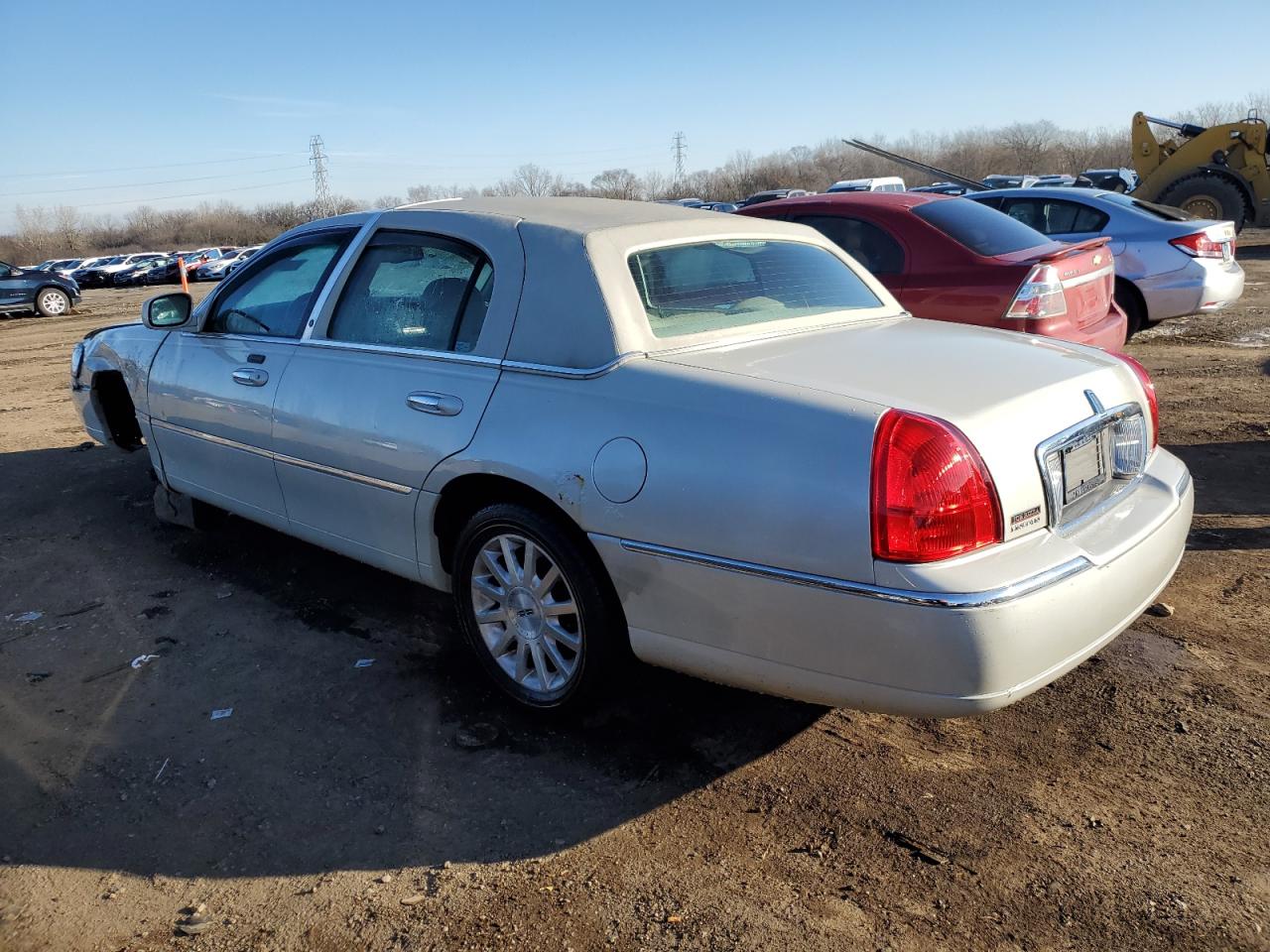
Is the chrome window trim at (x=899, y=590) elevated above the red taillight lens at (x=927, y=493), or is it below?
below

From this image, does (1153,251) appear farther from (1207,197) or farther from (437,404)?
(1207,197)

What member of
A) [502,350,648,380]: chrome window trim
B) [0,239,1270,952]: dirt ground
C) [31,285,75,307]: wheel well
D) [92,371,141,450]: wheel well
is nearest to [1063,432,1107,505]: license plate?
[0,239,1270,952]: dirt ground

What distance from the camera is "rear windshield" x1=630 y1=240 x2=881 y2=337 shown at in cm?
329

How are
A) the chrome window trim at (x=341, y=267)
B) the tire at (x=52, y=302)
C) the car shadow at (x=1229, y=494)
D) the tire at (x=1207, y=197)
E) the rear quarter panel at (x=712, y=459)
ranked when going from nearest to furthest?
1. the rear quarter panel at (x=712, y=459)
2. the chrome window trim at (x=341, y=267)
3. the car shadow at (x=1229, y=494)
4. the tire at (x=1207, y=197)
5. the tire at (x=52, y=302)

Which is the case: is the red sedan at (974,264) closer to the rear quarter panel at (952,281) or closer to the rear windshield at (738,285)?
the rear quarter panel at (952,281)

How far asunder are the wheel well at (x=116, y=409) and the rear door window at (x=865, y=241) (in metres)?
4.37

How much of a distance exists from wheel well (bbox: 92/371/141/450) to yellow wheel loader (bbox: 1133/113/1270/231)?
19868mm

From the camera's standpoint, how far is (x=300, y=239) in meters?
4.29

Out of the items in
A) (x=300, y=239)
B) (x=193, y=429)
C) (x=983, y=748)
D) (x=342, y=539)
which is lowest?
(x=983, y=748)

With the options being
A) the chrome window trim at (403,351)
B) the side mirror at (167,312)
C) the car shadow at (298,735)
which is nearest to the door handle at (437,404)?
the chrome window trim at (403,351)

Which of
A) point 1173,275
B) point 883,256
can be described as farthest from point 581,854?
point 1173,275

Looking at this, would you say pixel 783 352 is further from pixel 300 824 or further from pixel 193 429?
pixel 193 429

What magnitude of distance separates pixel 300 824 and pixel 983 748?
2.07m

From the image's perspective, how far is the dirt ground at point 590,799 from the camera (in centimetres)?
241
